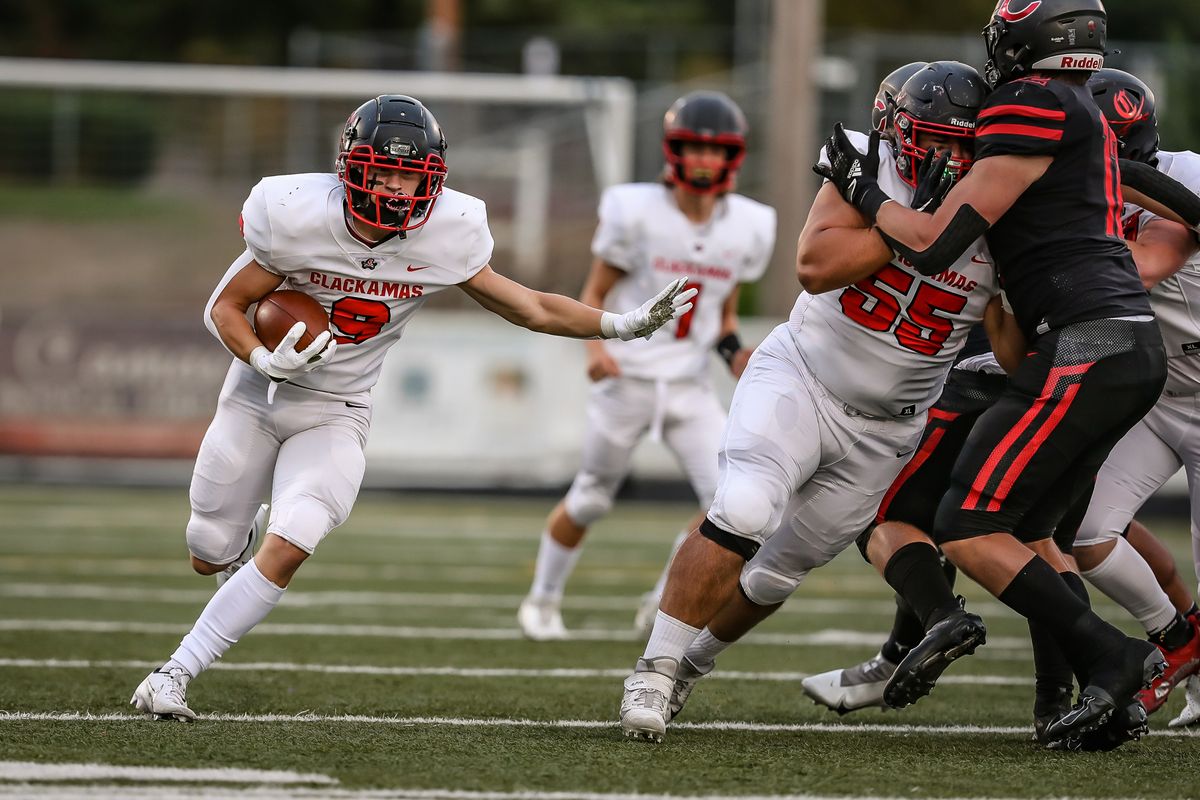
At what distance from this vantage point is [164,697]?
3932 mm

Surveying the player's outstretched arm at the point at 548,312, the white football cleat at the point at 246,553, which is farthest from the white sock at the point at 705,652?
the white football cleat at the point at 246,553

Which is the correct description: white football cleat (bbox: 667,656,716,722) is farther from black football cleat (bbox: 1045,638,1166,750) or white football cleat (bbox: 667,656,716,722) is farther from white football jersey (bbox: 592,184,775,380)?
white football jersey (bbox: 592,184,775,380)

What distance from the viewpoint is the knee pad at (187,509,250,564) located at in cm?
459

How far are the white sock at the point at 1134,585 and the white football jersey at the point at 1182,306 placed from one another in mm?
507

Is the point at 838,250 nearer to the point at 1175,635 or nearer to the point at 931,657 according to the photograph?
the point at 931,657

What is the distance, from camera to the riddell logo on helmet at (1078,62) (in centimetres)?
389

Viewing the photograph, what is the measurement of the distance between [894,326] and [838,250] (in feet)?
0.96

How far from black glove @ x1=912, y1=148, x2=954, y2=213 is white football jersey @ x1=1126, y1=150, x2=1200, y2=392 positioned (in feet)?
2.98

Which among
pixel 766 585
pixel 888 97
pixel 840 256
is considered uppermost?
pixel 888 97

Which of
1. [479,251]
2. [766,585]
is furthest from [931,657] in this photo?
[479,251]

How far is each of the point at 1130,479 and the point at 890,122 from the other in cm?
135

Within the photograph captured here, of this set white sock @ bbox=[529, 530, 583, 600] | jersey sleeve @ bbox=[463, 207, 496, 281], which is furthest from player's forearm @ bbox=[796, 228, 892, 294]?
white sock @ bbox=[529, 530, 583, 600]

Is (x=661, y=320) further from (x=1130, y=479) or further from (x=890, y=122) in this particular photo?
(x=1130, y=479)

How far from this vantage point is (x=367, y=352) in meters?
4.48
